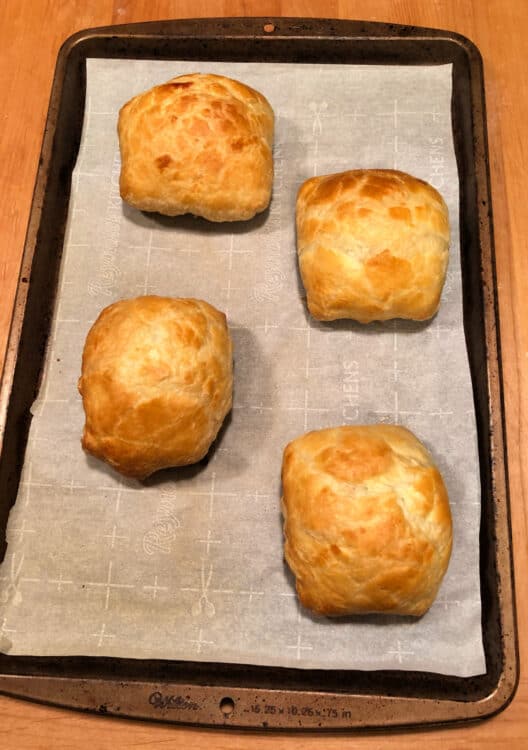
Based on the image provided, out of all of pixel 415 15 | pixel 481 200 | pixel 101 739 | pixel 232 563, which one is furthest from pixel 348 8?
pixel 101 739

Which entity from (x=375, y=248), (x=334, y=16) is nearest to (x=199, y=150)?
(x=375, y=248)

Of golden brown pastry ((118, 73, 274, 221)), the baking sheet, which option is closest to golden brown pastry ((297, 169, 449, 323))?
the baking sheet

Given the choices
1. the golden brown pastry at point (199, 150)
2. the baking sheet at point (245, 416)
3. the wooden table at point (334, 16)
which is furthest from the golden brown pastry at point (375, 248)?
the wooden table at point (334, 16)

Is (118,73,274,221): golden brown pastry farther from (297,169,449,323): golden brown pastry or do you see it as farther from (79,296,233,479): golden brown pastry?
(79,296,233,479): golden brown pastry

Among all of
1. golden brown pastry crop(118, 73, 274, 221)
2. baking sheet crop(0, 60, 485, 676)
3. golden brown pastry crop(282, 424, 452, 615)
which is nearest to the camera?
golden brown pastry crop(282, 424, 452, 615)

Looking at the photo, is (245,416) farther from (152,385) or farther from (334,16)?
(334,16)

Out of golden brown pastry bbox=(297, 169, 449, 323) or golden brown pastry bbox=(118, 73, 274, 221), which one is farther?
golden brown pastry bbox=(118, 73, 274, 221)
